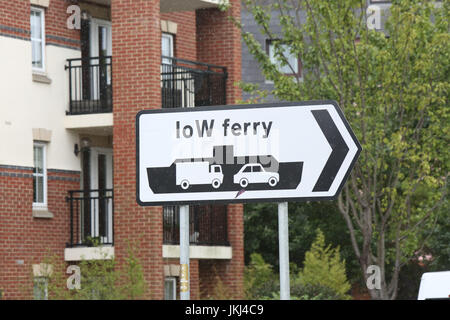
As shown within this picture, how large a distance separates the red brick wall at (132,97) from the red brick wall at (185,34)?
2.85 metres

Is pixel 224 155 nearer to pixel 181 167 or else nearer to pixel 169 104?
pixel 181 167

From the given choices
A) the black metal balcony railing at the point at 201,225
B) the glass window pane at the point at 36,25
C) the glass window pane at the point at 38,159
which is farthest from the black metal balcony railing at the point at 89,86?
the black metal balcony railing at the point at 201,225

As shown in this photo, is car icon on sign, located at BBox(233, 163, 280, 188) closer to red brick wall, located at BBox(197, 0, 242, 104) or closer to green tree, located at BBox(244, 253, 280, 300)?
green tree, located at BBox(244, 253, 280, 300)

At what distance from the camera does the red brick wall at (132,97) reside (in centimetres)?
2105

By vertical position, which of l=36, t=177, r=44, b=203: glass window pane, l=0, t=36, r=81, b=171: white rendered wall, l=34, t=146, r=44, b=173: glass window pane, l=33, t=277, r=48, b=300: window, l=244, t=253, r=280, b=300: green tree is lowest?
l=244, t=253, r=280, b=300: green tree

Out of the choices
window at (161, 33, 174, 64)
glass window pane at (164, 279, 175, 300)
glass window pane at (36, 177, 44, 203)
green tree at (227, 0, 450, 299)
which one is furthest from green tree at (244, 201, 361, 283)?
glass window pane at (36, 177, 44, 203)

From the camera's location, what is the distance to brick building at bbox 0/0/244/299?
818 inches

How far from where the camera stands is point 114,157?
21.6 m

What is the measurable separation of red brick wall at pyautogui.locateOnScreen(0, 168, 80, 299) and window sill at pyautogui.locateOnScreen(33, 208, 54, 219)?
3.4 inches

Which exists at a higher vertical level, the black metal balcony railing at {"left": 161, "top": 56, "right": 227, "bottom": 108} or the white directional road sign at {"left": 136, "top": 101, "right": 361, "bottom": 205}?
the black metal balcony railing at {"left": 161, "top": 56, "right": 227, "bottom": 108}

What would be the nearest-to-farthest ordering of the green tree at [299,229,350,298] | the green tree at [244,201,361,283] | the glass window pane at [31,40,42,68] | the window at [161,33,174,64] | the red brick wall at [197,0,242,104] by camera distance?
the glass window pane at [31,40,42,68] → the red brick wall at [197,0,242,104] → the window at [161,33,174,64] → the green tree at [299,229,350,298] → the green tree at [244,201,361,283]

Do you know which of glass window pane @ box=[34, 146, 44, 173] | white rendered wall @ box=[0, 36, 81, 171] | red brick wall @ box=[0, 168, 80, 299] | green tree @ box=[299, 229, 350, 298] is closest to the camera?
red brick wall @ box=[0, 168, 80, 299]

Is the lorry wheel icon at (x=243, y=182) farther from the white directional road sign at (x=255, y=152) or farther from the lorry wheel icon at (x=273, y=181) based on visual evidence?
the lorry wheel icon at (x=273, y=181)

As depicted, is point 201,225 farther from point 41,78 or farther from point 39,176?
point 41,78
